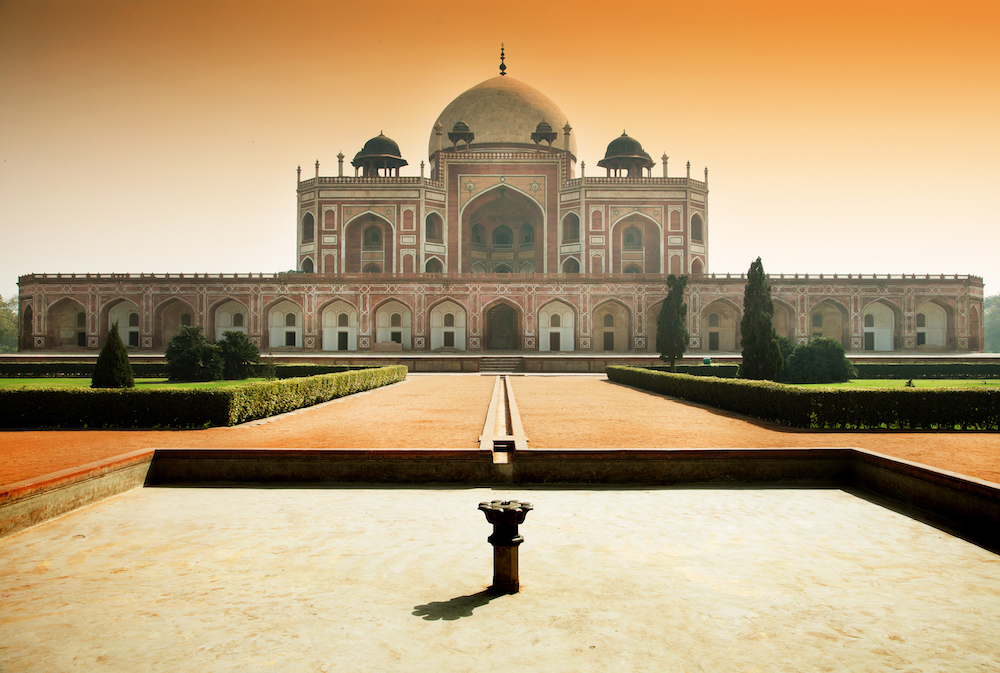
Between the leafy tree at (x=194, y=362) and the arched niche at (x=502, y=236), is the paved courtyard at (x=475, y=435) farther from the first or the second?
the arched niche at (x=502, y=236)

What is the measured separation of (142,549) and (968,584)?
4521 millimetres

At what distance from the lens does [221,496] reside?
5.27 metres

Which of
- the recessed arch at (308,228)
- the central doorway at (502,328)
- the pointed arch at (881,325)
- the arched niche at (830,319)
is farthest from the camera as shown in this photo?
the recessed arch at (308,228)

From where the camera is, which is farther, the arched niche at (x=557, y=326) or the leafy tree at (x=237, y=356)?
the arched niche at (x=557, y=326)

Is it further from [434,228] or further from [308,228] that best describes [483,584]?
[308,228]

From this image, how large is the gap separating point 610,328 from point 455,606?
1103 inches

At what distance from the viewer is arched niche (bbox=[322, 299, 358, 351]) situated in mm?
30062

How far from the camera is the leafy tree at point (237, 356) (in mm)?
16484

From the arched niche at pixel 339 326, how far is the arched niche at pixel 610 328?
11.1m

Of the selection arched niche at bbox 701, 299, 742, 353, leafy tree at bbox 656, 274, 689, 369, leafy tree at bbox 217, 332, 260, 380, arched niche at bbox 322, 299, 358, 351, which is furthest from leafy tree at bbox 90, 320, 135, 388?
arched niche at bbox 701, 299, 742, 353

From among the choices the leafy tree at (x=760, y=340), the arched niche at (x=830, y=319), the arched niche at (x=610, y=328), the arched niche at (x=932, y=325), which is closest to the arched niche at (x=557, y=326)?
the arched niche at (x=610, y=328)

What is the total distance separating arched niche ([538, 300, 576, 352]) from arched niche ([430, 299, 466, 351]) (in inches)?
142

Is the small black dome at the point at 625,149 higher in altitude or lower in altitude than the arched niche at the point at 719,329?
higher

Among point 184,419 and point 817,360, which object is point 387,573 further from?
point 817,360
